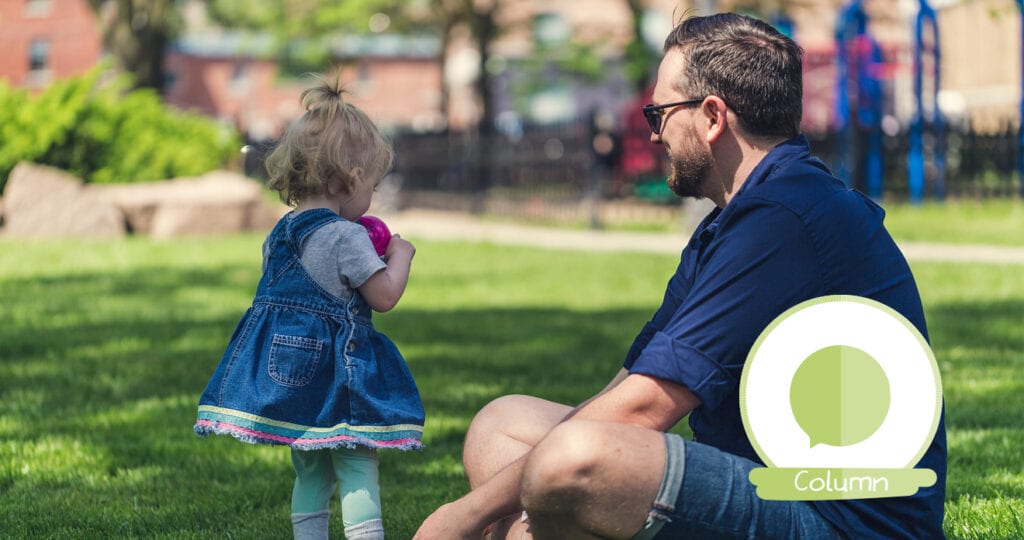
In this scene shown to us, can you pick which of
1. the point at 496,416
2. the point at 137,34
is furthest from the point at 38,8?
the point at 496,416

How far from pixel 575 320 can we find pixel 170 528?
4.86 metres

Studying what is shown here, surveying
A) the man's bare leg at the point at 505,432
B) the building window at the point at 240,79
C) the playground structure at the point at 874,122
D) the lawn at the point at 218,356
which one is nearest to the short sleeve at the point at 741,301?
the man's bare leg at the point at 505,432

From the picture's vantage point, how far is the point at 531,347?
293 inches

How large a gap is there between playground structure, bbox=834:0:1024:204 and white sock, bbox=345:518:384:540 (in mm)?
15753

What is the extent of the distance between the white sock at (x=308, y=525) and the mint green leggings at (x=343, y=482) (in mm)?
14

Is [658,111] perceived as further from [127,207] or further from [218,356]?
[127,207]

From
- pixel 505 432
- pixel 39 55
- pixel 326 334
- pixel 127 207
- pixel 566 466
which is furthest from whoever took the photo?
pixel 39 55

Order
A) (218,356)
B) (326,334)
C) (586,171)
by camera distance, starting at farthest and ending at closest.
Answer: (586,171), (218,356), (326,334)

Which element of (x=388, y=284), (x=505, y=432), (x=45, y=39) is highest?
(x=45, y=39)

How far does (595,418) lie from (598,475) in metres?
0.21

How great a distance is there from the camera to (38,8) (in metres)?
50.8

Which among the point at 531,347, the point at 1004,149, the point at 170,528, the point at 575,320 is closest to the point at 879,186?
the point at 1004,149

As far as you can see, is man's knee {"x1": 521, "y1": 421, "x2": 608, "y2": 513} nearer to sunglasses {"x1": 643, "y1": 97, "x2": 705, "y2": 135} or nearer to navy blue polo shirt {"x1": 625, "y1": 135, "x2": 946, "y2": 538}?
navy blue polo shirt {"x1": 625, "y1": 135, "x2": 946, "y2": 538}

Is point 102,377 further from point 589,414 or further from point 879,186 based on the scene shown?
point 879,186
